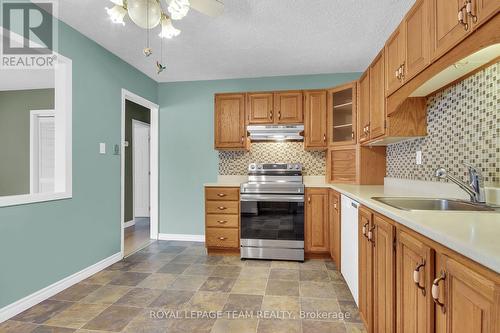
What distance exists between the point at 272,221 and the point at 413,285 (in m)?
2.08

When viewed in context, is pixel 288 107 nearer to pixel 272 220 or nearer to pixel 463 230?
pixel 272 220

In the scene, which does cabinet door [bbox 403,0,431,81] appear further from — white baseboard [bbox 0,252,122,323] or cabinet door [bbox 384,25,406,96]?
white baseboard [bbox 0,252,122,323]

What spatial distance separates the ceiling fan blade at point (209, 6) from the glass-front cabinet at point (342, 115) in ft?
6.23

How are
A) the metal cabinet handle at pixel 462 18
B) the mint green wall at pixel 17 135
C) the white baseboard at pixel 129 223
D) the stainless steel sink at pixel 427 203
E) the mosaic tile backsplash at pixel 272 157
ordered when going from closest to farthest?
the metal cabinet handle at pixel 462 18
the stainless steel sink at pixel 427 203
the mosaic tile backsplash at pixel 272 157
the mint green wall at pixel 17 135
the white baseboard at pixel 129 223

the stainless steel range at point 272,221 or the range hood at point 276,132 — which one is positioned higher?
the range hood at point 276,132

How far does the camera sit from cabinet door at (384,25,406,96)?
1802mm

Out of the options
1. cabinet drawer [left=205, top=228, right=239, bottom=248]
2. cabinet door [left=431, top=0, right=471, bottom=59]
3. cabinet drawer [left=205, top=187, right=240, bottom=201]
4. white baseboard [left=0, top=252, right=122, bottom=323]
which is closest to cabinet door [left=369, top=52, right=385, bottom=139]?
cabinet door [left=431, top=0, right=471, bottom=59]

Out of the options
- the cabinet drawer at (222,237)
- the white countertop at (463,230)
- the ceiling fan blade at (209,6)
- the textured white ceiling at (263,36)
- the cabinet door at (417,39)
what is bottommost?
the cabinet drawer at (222,237)

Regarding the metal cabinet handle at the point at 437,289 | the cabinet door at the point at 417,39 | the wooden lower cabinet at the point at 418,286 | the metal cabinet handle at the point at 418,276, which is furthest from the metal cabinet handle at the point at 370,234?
the cabinet door at the point at 417,39

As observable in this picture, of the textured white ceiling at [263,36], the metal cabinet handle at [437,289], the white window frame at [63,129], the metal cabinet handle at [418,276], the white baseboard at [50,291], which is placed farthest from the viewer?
the white window frame at [63,129]

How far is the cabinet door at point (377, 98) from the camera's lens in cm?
221

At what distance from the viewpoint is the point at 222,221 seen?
3.24 metres

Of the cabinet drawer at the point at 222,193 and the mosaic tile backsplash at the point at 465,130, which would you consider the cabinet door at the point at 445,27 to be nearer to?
the mosaic tile backsplash at the point at 465,130

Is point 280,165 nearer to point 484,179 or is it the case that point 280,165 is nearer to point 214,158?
point 214,158
